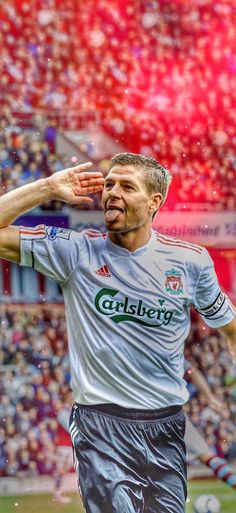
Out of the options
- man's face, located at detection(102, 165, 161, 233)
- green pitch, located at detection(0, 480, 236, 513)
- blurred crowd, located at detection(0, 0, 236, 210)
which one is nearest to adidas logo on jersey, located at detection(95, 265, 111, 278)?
man's face, located at detection(102, 165, 161, 233)

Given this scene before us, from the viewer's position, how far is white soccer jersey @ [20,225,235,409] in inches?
105

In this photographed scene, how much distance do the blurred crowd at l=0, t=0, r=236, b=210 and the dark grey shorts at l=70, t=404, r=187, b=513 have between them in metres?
0.72

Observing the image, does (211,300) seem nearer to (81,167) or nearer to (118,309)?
(118,309)

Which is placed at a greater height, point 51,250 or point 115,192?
point 115,192

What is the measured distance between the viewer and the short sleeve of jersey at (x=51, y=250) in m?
2.62

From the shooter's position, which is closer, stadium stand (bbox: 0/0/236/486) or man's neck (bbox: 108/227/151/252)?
man's neck (bbox: 108/227/151/252)

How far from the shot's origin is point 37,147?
2826mm

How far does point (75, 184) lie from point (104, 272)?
0.28 metres

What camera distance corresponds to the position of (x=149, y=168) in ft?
8.87

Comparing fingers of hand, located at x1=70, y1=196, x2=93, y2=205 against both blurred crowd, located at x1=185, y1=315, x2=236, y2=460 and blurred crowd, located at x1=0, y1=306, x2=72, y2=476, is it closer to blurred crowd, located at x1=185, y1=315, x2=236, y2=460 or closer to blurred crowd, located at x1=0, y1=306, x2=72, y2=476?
blurred crowd, located at x1=0, y1=306, x2=72, y2=476

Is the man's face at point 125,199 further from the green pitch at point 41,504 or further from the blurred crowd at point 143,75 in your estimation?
the green pitch at point 41,504

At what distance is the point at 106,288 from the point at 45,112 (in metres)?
0.61

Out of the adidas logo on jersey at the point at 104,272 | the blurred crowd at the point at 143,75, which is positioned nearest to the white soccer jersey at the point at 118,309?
the adidas logo on jersey at the point at 104,272

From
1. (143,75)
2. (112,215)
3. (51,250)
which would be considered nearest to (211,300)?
(112,215)
